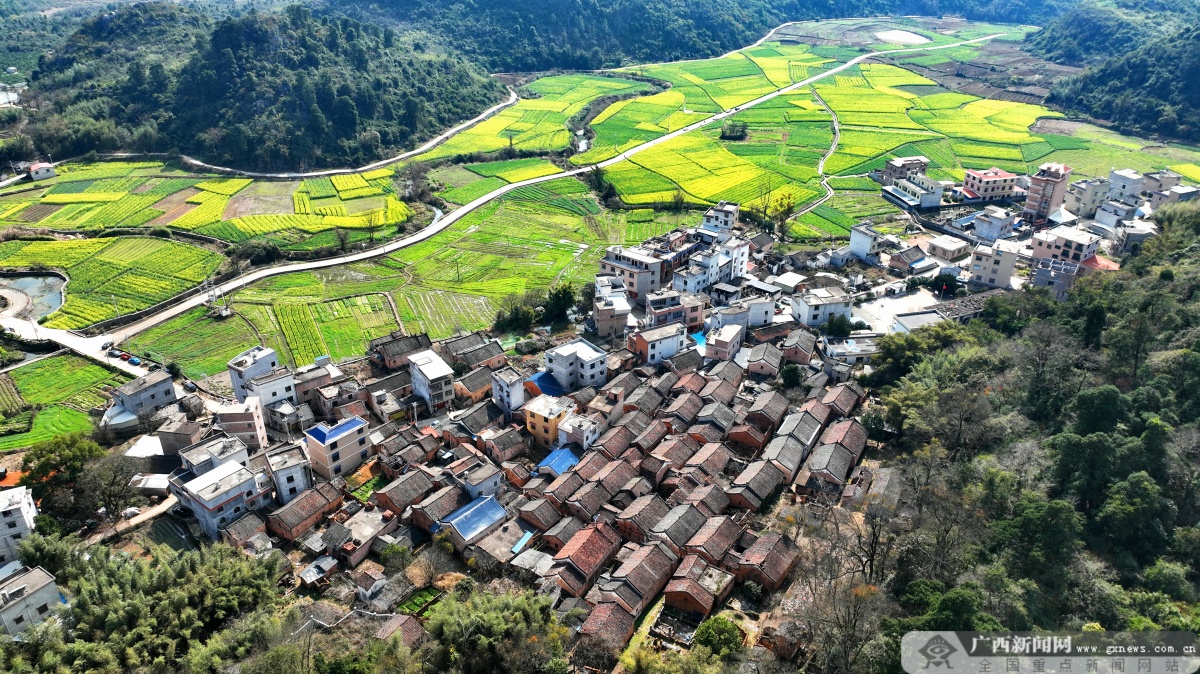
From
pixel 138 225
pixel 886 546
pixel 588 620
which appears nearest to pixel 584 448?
pixel 588 620

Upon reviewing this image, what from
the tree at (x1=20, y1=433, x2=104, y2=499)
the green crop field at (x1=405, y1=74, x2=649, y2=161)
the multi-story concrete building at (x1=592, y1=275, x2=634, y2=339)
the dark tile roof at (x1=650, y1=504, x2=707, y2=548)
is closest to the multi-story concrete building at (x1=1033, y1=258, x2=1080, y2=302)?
the multi-story concrete building at (x1=592, y1=275, x2=634, y2=339)

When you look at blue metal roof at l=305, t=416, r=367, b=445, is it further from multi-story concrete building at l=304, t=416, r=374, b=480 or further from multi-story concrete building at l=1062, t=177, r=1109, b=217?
multi-story concrete building at l=1062, t=177, r=1109, b=217

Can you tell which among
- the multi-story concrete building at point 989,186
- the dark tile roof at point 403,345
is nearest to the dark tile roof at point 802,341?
the dark tile roof at point 403,345

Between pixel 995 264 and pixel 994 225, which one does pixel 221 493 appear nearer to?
pixel 995 264

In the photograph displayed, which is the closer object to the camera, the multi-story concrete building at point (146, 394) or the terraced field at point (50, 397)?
the terraced field at point (50, 397)

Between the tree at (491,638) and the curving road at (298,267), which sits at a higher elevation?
the tree at (491,638)

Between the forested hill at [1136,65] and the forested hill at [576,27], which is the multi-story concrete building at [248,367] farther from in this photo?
the forested hill at [1136,65]
